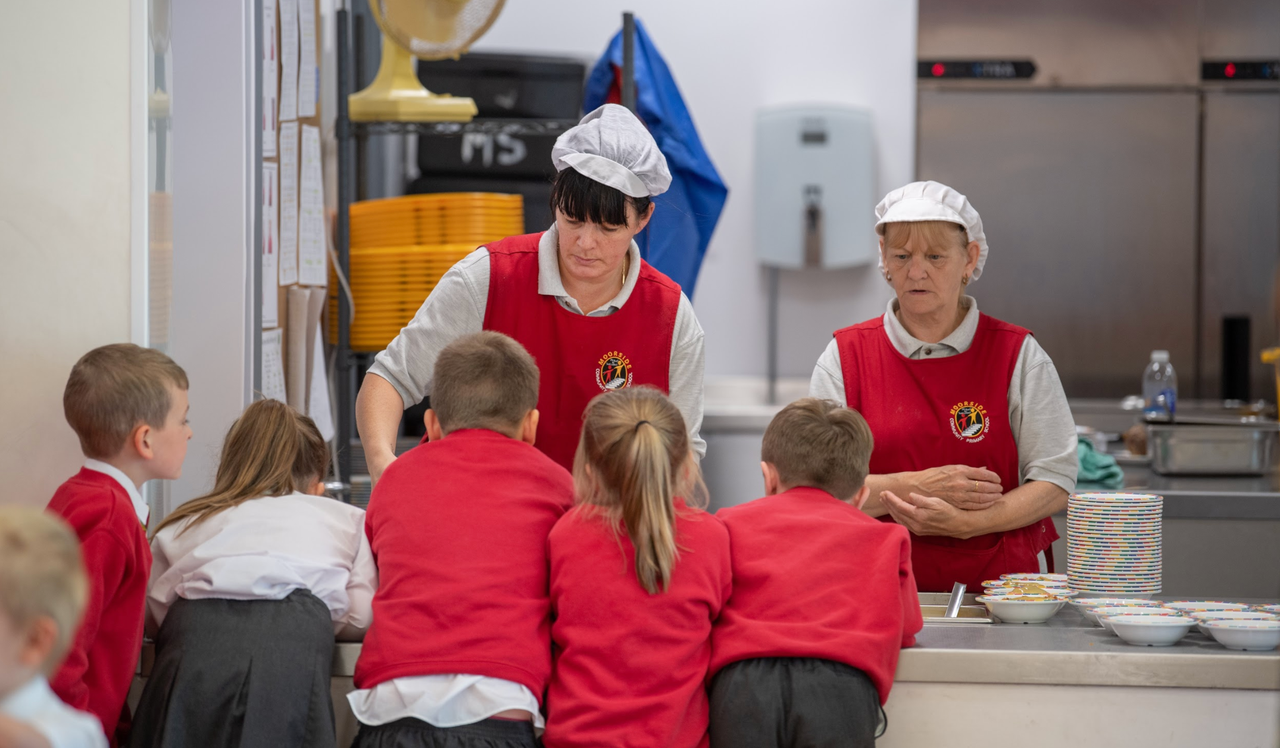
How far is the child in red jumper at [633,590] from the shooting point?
4.97 ft

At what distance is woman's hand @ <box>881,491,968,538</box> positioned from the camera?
2.04 metres

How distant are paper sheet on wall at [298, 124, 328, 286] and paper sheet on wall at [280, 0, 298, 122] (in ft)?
0.41

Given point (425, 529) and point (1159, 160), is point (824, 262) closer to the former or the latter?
point (1159, 160)

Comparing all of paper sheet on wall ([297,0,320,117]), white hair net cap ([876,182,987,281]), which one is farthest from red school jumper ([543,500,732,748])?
paper sheet on wall ([297,0,320,117])

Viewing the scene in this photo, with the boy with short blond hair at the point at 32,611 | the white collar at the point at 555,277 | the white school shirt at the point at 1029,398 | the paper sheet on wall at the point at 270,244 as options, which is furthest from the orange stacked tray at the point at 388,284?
the boy with short blond hair at the point at 32,611

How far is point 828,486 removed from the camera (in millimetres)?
1732

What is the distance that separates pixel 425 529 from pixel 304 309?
1530mm

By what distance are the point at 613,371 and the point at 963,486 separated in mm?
657

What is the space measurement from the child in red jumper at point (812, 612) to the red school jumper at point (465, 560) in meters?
→ 0.26

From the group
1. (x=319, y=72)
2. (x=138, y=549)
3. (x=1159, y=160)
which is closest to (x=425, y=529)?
(x=138, y=549)

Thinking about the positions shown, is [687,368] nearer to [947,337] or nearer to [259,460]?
[947,337]

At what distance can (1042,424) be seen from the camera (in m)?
2.11

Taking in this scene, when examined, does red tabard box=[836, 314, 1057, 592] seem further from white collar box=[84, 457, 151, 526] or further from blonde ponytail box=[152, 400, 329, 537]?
white collar box=[84, 457, 151, 526]

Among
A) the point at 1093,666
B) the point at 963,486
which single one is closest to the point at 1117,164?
the point at 963,486
